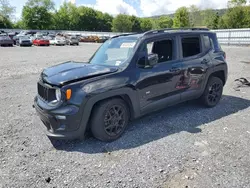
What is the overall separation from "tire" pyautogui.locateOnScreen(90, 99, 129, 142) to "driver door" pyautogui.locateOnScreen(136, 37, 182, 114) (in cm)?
42

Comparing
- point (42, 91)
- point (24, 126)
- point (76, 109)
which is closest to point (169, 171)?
point (76, 109)

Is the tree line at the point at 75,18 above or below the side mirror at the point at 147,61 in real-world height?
above

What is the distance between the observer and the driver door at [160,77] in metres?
3.95

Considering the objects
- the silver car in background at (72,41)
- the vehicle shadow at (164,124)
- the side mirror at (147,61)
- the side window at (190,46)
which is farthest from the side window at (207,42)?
the silver car in background at (72,41)

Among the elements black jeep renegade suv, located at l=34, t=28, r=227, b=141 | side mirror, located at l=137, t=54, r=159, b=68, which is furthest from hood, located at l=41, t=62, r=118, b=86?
side mirror, located at l=137, t=54, r=159, b=68

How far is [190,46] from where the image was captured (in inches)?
189

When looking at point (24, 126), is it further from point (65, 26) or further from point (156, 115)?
point (65, 26)

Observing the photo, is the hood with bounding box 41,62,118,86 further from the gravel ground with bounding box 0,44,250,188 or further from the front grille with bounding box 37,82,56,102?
the gravel ground with bounding box 0,44,250,188

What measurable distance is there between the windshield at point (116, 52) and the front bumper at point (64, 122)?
49.4 inches

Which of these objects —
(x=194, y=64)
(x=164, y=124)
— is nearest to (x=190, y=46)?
(x=194, y=64)

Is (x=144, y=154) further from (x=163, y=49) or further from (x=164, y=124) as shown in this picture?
(x=163, y=49)

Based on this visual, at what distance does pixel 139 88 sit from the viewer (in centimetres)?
389

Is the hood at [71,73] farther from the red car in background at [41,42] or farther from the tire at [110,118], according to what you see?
the red car in background at [41,42]

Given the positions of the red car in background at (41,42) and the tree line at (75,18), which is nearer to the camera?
the red car in background at (41,42)
